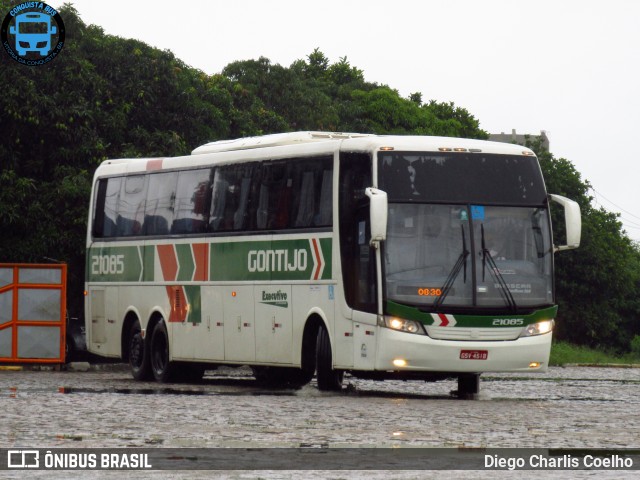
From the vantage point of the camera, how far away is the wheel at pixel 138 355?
2641cm

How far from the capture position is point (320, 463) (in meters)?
11.4

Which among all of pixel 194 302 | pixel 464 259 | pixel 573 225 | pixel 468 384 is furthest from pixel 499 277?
pixel 194 302

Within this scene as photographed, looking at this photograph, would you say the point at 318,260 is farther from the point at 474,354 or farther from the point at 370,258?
the point at 474,354

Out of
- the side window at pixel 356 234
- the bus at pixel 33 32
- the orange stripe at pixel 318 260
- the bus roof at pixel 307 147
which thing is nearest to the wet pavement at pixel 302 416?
the side window at pixel 356 234

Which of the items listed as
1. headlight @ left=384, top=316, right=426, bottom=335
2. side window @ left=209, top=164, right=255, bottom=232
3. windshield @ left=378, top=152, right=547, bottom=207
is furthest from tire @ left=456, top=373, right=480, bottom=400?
side window @ left=209, top=164, right=255, bottom=232

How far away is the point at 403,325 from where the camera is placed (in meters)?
20.3

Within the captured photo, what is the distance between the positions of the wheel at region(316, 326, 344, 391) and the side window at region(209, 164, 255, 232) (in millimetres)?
2630

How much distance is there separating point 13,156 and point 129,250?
8.09 metres

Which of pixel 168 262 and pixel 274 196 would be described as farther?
pixel 168 262

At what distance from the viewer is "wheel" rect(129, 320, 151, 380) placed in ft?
86.6

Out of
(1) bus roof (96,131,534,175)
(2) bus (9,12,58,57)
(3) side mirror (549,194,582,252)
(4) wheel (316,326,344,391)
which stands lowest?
(4) wheel (316,326,344,391)

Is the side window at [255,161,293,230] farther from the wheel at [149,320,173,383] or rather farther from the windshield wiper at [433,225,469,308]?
the wheel at [149,320,173,383]

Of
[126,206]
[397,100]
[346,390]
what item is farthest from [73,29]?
[397,100]

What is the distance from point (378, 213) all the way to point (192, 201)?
6.00 metres
